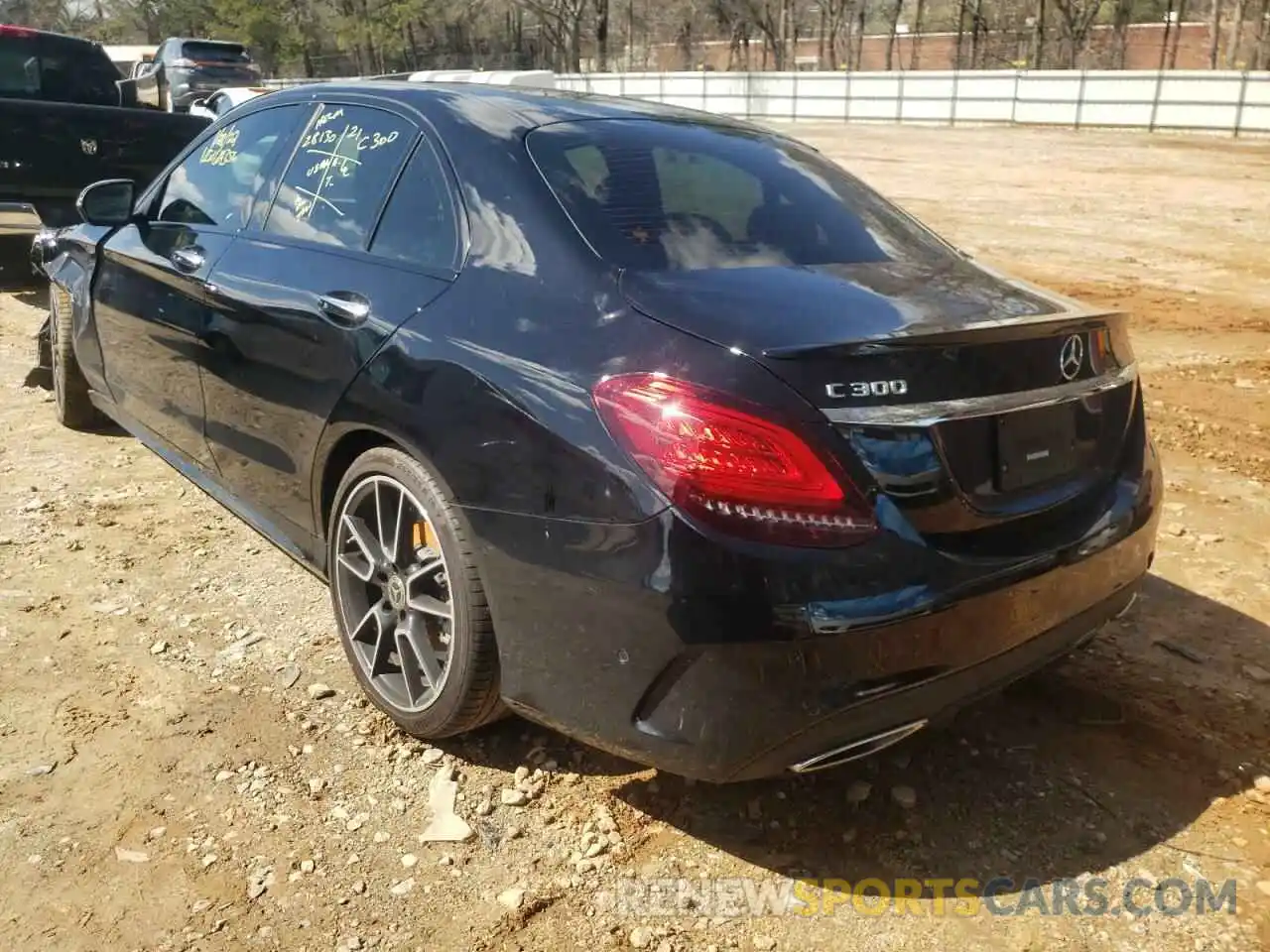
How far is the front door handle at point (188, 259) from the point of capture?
Result: 3725mm

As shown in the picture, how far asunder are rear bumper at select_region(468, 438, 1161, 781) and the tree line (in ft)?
161

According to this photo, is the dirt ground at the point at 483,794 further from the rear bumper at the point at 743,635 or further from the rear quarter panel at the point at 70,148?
the rear quarter panel at the point at 70,148

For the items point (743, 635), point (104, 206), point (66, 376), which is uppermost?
point (104, 206)

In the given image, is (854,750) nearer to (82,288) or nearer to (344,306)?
(344,306)

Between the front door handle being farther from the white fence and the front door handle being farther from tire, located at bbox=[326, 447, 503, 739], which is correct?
the white fence

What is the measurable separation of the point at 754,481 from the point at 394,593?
1.23 metres

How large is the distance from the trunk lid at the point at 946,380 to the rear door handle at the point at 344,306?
807 mm

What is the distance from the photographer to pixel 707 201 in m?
2.97

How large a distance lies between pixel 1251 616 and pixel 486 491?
9.04 feet

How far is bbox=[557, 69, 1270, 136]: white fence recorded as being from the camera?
982 inches

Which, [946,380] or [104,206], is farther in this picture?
[104,206]

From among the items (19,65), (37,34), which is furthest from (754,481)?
(37,34)

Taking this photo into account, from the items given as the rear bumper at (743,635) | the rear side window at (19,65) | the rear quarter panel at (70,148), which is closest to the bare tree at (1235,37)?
the rear side window at (19,65)

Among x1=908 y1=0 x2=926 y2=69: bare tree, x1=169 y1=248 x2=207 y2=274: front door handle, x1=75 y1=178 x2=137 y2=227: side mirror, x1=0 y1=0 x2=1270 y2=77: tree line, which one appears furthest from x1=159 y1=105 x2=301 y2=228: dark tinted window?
x1=908 y1=0 x2=926 y2=69: bare tree
